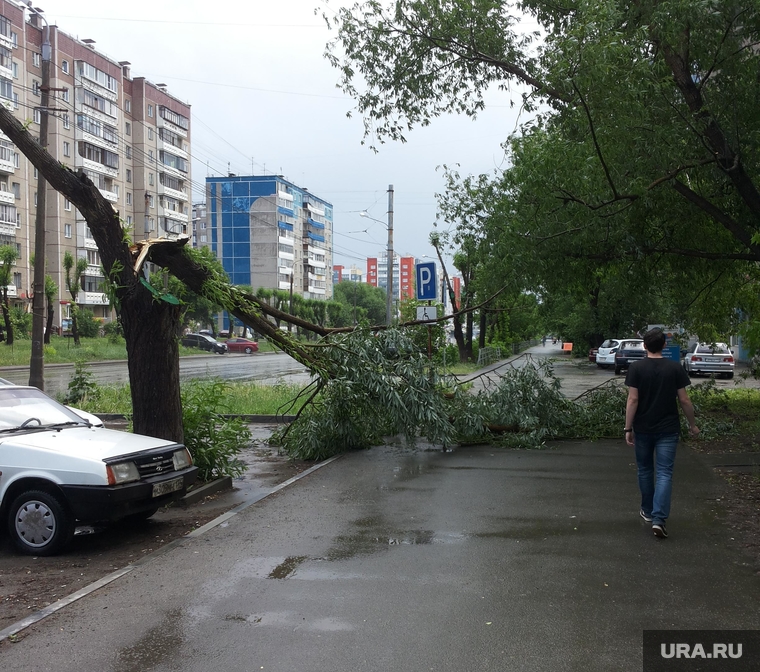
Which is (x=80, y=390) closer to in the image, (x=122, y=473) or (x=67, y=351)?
(x=122, y=473)

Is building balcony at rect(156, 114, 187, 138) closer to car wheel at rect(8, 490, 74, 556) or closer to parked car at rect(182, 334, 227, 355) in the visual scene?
parked car at rect(182, 334, 227, 355)

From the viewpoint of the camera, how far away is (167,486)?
7.20 m

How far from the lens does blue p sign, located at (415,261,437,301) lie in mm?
18406

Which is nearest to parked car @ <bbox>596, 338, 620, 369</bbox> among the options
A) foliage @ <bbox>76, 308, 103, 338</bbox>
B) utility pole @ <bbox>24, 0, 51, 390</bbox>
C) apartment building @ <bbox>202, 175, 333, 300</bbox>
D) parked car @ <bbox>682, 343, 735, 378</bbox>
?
parked car @ <bbox>682, 343, 735, 378</bbox>

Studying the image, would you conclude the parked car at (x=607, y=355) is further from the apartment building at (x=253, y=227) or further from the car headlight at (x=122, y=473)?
the apartment building at (x=253, y=227)

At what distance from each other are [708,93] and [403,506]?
334 inches

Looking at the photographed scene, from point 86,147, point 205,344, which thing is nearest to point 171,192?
point 86,147

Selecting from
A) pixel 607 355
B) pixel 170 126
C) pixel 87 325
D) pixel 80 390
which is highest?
pixel 170 126

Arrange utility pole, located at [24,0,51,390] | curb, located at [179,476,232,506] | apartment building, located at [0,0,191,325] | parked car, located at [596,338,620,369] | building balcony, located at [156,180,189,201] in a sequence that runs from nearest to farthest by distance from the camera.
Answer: curb, located at [179,476,232,506] → utility pole, located at [24,0,51,390] → parked car, located at [596,338,620,369] → apartment building, located at [0,0,191,325] → building balcony, located at [156,180,189,201]

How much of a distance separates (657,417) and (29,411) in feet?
20.6

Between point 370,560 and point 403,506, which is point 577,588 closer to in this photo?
point 370,560

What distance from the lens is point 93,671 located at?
4090 mm

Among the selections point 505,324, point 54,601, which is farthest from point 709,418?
point 505,324

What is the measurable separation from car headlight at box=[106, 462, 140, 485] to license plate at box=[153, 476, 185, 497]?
8.7 inches
